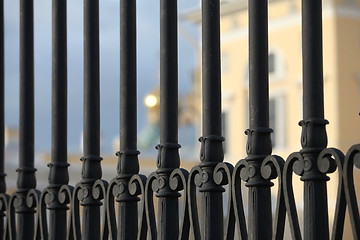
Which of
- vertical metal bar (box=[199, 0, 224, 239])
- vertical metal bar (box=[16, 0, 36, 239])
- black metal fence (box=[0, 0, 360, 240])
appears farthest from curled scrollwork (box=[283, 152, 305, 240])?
vertical metal bar (box=[16, 0, 36, 239])

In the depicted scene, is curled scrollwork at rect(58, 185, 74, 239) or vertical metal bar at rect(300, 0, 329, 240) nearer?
vertical metal bar at rect(300, 0, 329, 240)

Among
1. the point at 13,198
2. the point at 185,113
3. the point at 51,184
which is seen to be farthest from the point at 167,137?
the point at 185,113

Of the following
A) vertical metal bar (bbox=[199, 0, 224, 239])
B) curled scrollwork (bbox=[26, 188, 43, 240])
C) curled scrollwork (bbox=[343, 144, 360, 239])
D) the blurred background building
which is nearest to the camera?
curled scrollwork (bbox=[343, 144, 360, 239])

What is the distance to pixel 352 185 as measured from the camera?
1.07m

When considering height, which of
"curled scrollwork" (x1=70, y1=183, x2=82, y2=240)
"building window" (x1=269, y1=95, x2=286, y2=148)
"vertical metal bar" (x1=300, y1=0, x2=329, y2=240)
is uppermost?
"building window" (x1=269, y1=95, x2=286, y2=148)

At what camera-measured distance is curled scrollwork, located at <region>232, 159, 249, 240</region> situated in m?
1.20

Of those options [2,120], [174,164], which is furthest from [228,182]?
[2,120]

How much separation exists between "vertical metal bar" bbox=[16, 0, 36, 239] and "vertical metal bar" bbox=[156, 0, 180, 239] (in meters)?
0.41

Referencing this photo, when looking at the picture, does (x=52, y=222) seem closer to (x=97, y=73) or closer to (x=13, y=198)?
(x=13, y=198)

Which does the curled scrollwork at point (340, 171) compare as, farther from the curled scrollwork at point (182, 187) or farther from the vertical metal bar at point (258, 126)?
the curled scrollwork at point (182, 187)

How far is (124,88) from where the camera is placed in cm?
145

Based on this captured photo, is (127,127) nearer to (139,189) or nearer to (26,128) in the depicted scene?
(139,189)

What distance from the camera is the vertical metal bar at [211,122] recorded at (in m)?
1.26

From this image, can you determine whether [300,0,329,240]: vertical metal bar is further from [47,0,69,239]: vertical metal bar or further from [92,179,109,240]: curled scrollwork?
[47,0,69,239]: vertical metal bar
